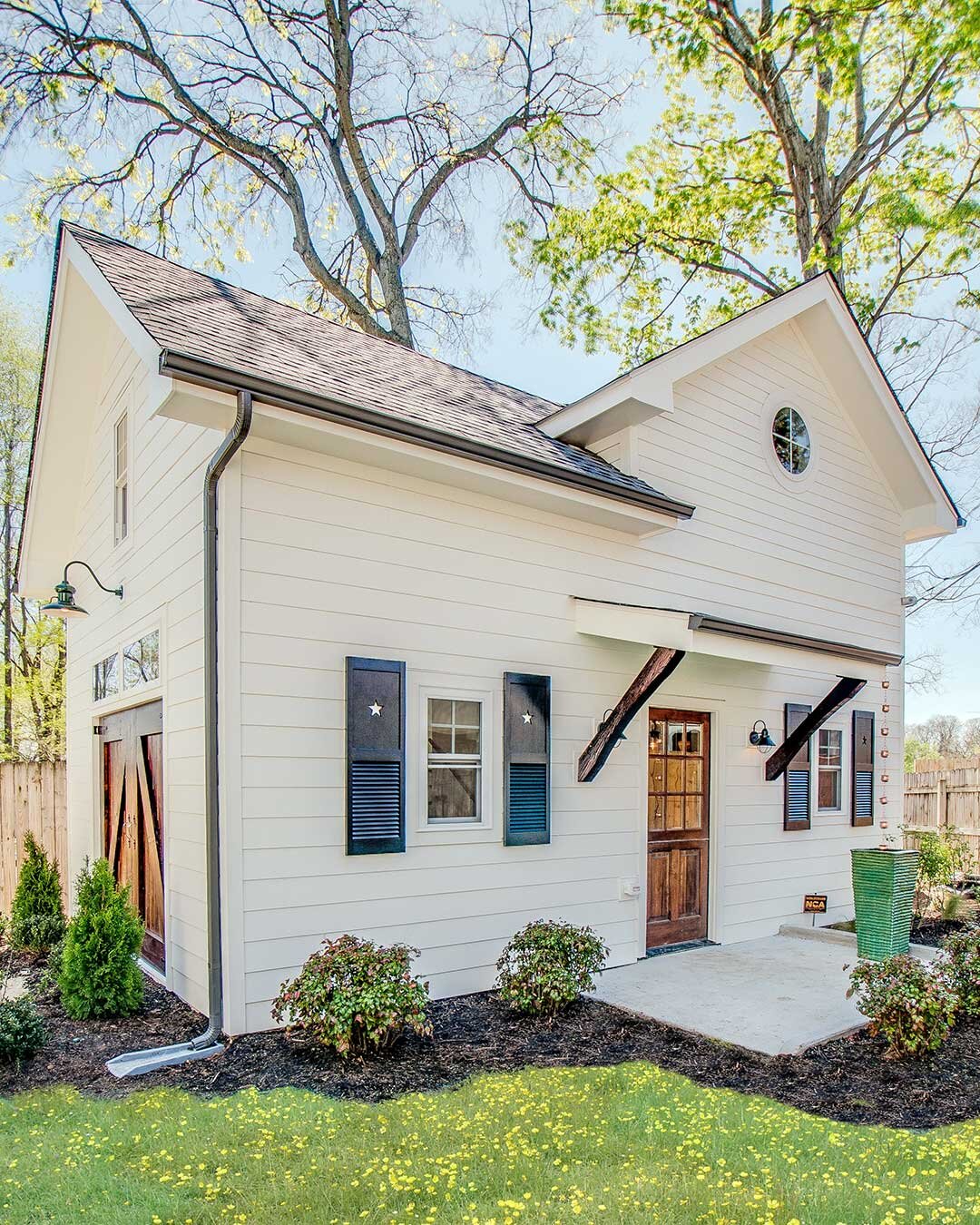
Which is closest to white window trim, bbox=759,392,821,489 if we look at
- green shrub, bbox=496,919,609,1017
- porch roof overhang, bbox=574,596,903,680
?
porch roof overhang, bbox=574,596,903,680

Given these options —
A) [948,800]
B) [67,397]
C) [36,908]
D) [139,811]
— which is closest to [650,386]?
[139,811]

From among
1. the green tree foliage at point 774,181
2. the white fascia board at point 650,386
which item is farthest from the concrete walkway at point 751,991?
the green tree foliage at point 774,181

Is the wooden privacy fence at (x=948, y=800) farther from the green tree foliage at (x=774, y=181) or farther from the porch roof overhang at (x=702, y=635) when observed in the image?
the green tree foliage at (x=774, y=181)

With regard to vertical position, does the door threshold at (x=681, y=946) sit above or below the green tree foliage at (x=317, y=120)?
below

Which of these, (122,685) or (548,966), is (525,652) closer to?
(548,966)

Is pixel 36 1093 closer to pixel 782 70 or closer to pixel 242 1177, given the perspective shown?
pixel 242 1177

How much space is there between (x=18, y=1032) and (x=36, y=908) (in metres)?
3.25

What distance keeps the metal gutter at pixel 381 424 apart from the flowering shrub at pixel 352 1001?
3026 mm

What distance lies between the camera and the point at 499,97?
16.4 meters

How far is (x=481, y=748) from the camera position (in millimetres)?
6090

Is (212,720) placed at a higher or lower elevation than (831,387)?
lower

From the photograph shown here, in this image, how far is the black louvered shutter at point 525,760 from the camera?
610 centimetres

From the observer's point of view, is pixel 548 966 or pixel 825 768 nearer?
pixel 548 966

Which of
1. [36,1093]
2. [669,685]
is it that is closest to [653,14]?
[669,685]
